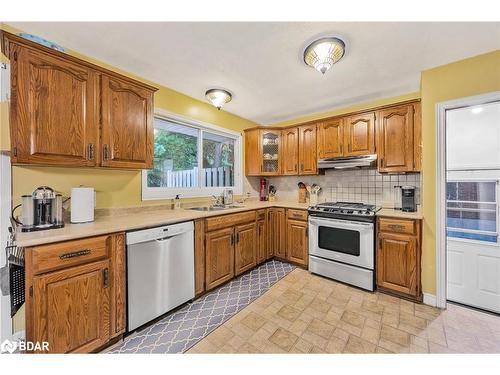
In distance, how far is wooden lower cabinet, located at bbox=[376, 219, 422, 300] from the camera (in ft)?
6.82

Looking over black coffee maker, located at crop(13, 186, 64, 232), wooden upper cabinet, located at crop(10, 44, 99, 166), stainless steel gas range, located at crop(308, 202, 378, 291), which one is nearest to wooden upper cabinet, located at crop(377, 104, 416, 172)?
stainless steel gas range, located at crop(308, 202, 378, 291)

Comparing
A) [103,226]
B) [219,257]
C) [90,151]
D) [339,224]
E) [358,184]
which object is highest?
[90,151]

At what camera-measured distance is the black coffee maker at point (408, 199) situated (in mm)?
2364

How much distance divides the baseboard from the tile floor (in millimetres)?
58

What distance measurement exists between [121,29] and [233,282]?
103 inches

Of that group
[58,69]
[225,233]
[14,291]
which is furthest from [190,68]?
[14,291]

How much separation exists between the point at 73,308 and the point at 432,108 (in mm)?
3363

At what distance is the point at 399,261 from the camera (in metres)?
2.16

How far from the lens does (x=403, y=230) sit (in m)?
2.14

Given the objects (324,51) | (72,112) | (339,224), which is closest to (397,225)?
(339,224)

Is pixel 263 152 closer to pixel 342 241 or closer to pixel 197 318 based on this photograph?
pixel 342 241

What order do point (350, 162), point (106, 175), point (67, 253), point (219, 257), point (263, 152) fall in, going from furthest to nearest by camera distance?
point (263, 152) < point (350, 162) < point (219, 257) < point (106, 175) < point (67, 253)

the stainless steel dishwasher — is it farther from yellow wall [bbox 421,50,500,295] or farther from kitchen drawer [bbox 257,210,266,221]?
yellow wall [bbox 421,50,500,295]
